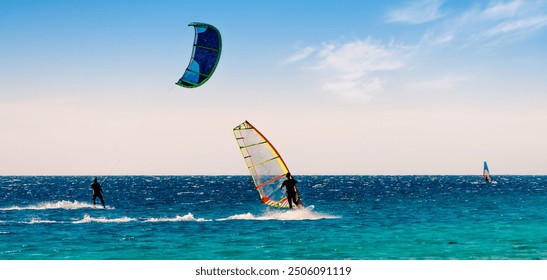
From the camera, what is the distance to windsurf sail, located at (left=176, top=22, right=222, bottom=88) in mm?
14398

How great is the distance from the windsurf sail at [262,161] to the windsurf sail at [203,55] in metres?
4.07

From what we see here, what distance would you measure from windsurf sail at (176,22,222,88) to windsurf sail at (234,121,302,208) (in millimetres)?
4067

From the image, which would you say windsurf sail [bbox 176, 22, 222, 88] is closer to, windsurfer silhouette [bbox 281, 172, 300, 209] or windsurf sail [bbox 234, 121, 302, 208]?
windsurf sail [bbox 234, 121, 302, 208]

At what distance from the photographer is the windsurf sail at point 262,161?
18688 millimetres

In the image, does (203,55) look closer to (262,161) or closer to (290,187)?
(262,161)

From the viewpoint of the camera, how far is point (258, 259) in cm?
1498

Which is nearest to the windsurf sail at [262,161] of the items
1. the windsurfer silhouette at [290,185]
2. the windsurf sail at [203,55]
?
the windsurfer silhouette at [290,185]

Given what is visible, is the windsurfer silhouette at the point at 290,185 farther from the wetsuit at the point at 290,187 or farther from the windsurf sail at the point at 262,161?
the windsurf sail at the point at 262,161

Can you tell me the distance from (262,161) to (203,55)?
5.60m

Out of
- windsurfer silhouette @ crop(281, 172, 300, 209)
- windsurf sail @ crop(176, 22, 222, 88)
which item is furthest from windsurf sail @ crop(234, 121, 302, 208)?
windsurf sail @ crop(176, 22, 222, 88)
